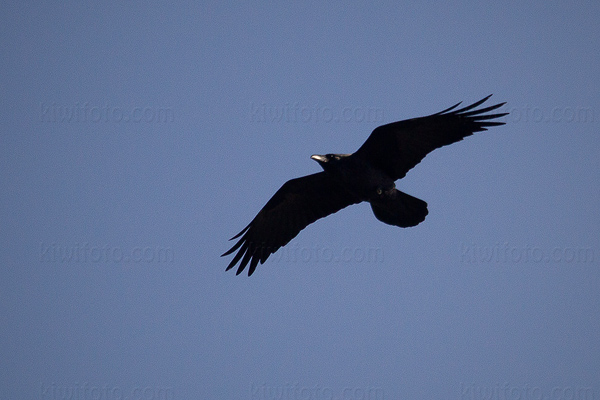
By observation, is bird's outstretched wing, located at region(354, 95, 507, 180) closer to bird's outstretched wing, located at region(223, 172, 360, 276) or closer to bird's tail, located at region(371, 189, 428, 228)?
bird's tail, located at region(371, 189, 428, 228)

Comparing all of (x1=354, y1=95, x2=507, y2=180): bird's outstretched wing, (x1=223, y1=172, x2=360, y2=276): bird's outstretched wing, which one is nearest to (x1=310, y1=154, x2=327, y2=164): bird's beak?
(x1=354, y1=95, x2=507, y2=180): bird's outstretched wing

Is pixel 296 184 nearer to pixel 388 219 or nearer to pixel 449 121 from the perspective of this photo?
pixel 388 219

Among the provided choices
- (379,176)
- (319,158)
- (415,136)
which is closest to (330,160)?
(319,158)

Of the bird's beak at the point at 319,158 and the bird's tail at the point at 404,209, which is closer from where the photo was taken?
the bird's beak at the point at 319,158

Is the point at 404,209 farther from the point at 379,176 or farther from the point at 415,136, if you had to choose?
the point at 415,136

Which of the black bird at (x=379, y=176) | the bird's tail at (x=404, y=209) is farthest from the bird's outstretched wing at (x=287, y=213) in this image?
the bird's tail at (x=404, y=209)

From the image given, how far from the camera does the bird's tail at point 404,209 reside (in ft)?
27.5

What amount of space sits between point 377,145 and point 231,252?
274 centimetres

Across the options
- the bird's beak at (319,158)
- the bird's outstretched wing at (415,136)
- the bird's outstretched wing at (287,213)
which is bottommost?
the bird's outstretched wing at (287,213)

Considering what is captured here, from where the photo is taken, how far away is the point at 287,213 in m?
9.45

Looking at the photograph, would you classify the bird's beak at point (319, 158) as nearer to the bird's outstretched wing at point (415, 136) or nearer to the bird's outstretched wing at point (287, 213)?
the bird's outstretched wing at point (415, 136)

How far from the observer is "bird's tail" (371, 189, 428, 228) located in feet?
27.5

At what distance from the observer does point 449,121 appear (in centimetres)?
801

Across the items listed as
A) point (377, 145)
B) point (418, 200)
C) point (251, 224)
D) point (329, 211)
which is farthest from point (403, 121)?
point (251, 224)
